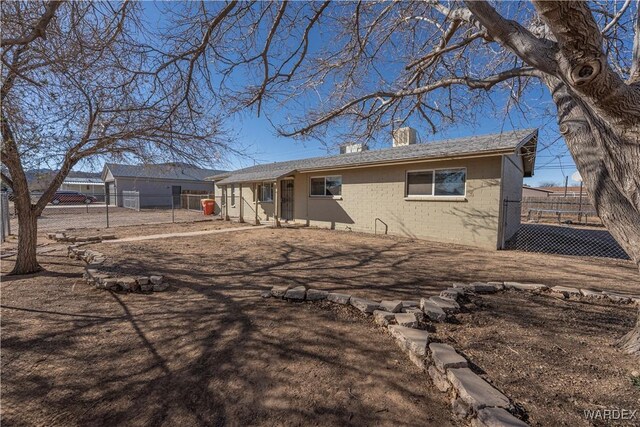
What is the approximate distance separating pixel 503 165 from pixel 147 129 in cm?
865

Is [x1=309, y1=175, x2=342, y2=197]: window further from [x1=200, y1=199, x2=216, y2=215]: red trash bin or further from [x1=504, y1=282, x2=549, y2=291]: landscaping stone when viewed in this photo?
[x1=200, y1=199, x2=216, y2=215]: red trash bin

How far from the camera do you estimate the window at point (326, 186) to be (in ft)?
41.0

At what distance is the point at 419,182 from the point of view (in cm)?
975

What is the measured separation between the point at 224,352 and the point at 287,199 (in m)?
12.8

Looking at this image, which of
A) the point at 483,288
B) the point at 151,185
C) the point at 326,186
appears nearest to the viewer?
the point at 483,288

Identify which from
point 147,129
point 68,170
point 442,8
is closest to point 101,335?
point 147,129

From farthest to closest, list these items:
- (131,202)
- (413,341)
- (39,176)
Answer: (131,202)
(39,176)
(413,341)

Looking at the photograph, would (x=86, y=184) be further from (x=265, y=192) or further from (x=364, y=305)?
(x=364, y=305)

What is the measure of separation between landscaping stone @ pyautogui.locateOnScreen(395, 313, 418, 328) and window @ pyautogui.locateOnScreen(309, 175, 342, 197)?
30.9 feet

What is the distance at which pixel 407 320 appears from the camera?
2943 millimetres

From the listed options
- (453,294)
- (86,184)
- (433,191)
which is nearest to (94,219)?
(86,184)

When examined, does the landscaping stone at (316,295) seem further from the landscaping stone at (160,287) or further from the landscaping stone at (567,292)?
the landscaping stone at (567,292)

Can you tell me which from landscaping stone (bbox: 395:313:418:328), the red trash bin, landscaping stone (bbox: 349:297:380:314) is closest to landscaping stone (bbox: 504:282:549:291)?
landscaping stone (bbox: 395:313:418:328)

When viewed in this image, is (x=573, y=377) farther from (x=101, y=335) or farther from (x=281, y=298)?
(x=101, y=335)
